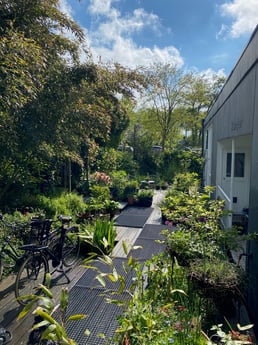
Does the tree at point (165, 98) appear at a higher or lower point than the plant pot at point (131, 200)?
higher

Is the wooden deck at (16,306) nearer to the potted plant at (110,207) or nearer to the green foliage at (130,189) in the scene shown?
the potted plant at (110,207)

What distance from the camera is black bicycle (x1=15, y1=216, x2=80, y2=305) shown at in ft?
9.89

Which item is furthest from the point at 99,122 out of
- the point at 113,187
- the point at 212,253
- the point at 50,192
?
the point at 212,253

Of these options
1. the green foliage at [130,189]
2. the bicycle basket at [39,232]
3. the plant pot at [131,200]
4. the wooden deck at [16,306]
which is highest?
the green foliage at [130,189]

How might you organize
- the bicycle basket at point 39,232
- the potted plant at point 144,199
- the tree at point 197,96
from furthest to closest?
the tree at point 197,96 → the potted plant at point 144,199 → the bicycle basket at point 39,232

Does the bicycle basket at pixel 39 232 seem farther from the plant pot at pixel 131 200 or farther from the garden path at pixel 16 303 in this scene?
the plant pot at pixel 131 200

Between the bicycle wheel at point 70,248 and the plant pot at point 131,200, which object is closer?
the bicycle wheel at point 70,248

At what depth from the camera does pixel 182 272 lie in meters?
2.84

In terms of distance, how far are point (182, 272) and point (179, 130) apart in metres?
19.6

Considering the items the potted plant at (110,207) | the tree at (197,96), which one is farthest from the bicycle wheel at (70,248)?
the tree at (197,96)

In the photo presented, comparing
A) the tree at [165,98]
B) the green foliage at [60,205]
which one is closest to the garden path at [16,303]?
the green foliage at [60,205]

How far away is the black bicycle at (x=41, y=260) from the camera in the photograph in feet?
9.89

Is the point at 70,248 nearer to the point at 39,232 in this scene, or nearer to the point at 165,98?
the point at 39,232

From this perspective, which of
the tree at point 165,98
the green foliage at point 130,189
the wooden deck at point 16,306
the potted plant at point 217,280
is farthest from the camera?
the tree at point 165,98
